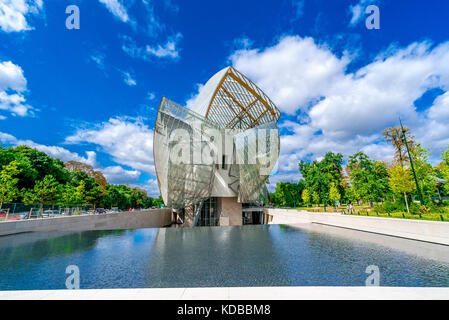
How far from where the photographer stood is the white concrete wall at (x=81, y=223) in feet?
39.6

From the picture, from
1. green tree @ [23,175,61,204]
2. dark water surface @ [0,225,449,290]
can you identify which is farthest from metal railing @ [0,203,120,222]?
green tree @ [23,175,61,204]

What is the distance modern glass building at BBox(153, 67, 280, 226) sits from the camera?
63.4 ft

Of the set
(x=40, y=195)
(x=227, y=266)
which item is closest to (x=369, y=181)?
(x=227, y=266)

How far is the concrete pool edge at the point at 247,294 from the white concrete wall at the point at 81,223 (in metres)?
12.4

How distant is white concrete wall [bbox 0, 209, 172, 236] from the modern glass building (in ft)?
16.1

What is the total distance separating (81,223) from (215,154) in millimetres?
13768

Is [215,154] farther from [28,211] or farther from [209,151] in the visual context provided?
[28,211]

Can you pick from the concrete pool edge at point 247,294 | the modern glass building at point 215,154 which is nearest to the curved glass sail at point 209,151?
the modern glass building at point 215,154

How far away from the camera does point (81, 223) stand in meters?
15.7

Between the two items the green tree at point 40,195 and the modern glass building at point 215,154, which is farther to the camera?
the green tree at point 40,195

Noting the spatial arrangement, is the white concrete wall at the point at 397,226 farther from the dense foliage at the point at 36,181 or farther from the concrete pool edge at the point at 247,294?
the dense foliage at the point at 36,181
